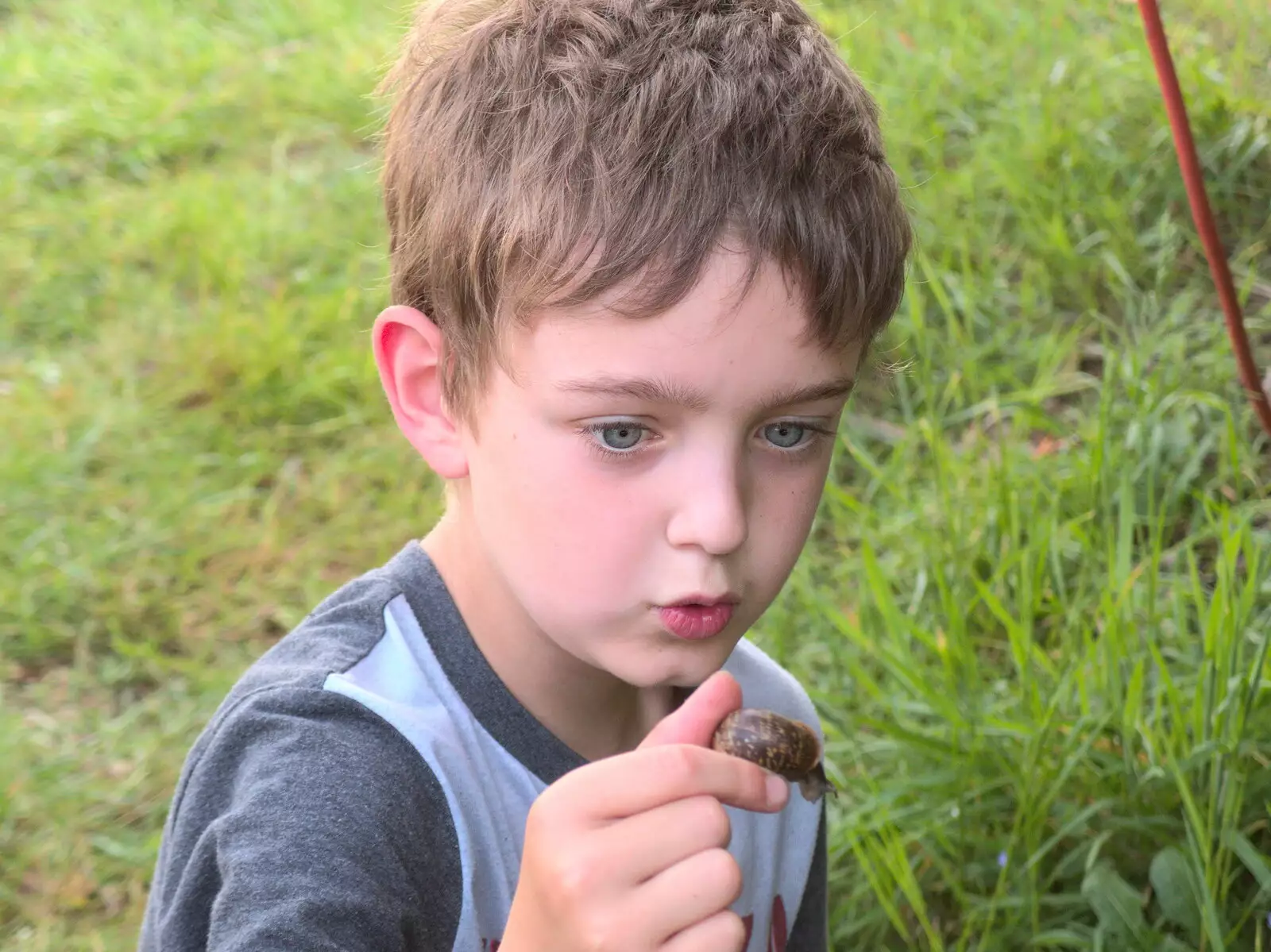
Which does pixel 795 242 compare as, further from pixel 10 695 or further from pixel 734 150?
pixel 10 695

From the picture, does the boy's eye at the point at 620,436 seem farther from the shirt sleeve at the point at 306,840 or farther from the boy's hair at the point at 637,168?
the shirt sleeve at the point at 306,840

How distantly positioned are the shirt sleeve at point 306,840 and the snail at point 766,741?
38 centimetres

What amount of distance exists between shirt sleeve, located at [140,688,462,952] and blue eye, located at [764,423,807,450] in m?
0.56

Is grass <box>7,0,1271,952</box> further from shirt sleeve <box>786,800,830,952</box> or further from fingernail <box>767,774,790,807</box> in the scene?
fingernail <box>767,774,790,807</box>

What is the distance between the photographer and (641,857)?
1.31 metres

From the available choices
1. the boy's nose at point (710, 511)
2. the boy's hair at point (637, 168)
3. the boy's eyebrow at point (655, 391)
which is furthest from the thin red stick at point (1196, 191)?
the boy's nose at point (710, 511)

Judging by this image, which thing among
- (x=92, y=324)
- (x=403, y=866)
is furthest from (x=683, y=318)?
(x=92, y=324)

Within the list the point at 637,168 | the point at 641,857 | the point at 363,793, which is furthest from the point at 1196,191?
the point at 363,793

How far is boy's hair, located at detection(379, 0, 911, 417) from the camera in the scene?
1.58m

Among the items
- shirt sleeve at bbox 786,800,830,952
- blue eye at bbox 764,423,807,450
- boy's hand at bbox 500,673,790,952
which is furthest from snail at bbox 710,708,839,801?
shirt sleeve at bbox 786,800,830,952

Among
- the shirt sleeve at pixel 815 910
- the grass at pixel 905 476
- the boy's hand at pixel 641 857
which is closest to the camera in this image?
the boy's hand at pixel 641 857

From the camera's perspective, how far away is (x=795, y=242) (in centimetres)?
159

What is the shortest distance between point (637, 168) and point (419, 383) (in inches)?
18.4

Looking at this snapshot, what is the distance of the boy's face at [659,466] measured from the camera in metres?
1.53
